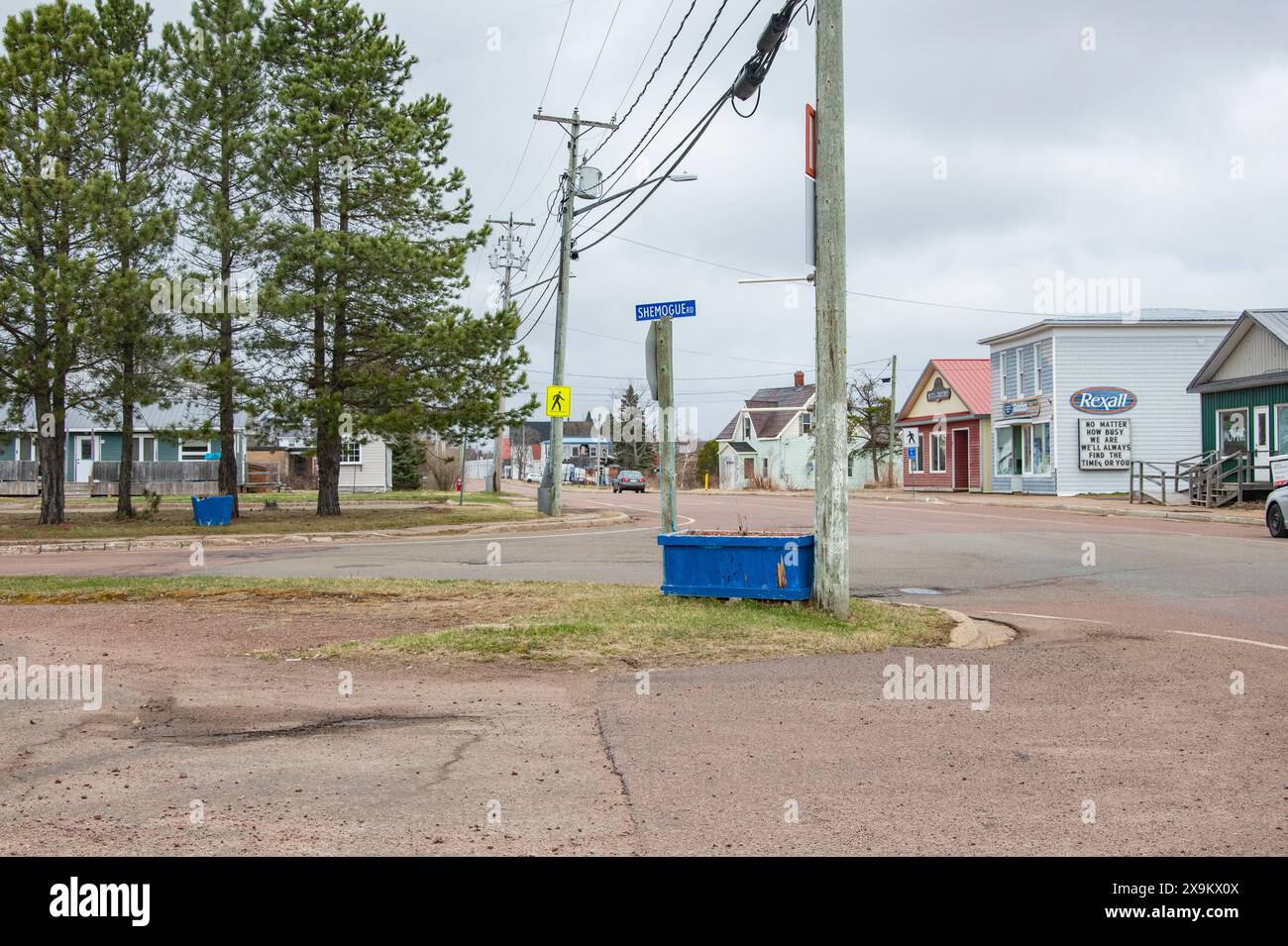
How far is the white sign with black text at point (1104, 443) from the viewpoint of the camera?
43.2 m

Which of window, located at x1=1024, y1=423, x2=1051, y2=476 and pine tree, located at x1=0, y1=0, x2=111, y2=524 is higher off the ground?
pine tree, located at x1=0, y1=0, x2=111, y2=524

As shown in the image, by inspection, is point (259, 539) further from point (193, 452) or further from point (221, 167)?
point (193, 452)

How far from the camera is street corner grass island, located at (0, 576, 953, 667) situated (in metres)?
9.30

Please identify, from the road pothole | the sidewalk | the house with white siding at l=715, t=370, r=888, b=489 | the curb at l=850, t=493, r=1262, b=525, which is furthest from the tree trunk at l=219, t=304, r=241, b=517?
the house with white siding at l=715, t=370, r=888, b=489

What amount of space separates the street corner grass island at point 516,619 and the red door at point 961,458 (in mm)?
43153

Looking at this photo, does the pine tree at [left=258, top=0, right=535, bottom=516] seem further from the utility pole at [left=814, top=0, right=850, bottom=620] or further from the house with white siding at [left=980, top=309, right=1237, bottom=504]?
the house with white siding at [left=980, top=309, right=1237, bottom=504]

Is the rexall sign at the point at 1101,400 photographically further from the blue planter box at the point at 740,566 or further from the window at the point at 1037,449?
the blue planter box at the point at 740,566

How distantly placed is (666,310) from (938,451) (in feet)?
151

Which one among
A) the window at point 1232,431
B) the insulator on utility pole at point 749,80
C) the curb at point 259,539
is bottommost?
the curb at point 259,539

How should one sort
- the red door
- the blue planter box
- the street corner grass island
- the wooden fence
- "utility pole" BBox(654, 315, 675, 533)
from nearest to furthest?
1. the street corner grass island
2. the blue planter box
3. "utility pole" BBox(654, 315, 675, 533)
4. the wooden fence
5. the red door

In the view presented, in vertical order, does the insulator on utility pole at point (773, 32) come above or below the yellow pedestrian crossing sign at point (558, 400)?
above

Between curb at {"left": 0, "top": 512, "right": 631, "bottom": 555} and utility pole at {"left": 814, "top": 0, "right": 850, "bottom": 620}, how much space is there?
16223 millimetres

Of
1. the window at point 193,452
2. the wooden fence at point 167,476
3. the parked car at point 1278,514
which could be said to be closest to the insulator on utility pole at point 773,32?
the parked car at point 1278,514
